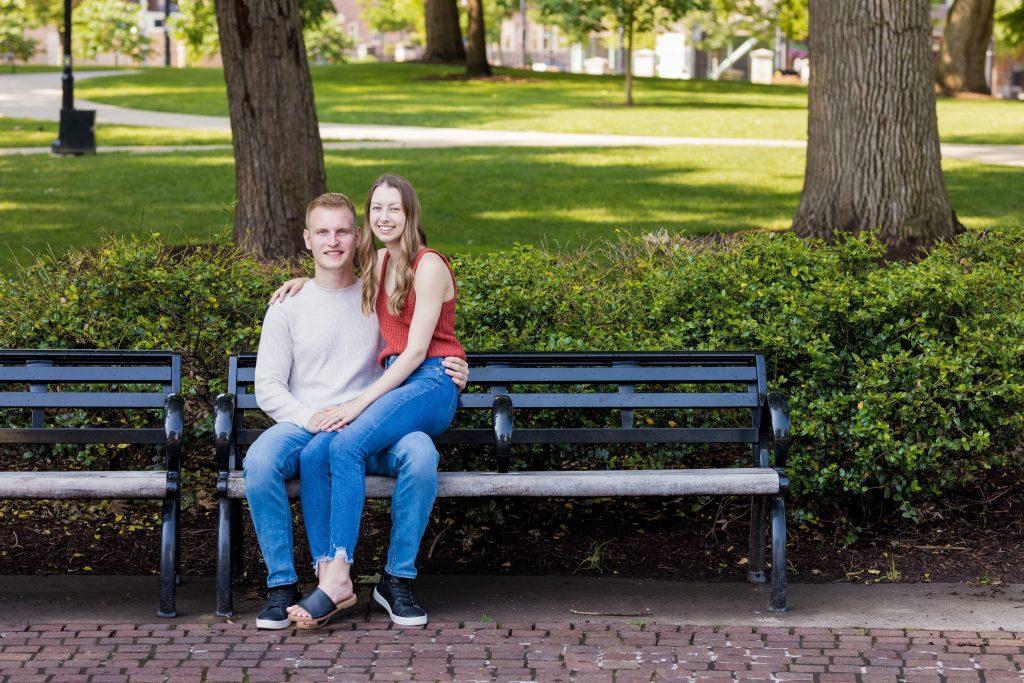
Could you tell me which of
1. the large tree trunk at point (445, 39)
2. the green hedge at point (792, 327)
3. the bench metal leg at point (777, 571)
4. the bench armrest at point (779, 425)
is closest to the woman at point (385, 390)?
the green hedge at point (792, 327)

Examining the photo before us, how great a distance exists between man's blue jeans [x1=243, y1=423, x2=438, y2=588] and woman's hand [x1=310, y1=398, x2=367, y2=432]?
103 millimetres

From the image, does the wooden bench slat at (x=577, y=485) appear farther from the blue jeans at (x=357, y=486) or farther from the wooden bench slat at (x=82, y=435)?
the wooden bench slat at (x=82, y=435)

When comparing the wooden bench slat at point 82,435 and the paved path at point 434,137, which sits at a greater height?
the paved path at point 434,137

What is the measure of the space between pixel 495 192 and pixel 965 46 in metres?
24.3

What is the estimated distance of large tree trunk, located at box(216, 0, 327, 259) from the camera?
953cm

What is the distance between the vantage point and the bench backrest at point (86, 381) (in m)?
4.86

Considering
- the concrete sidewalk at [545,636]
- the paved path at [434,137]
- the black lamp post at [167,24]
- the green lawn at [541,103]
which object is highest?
the black lamp post at [167,24]

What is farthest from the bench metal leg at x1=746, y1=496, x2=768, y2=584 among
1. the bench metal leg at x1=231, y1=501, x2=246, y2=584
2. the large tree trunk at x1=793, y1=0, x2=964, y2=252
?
the large tree trunk at x1=793, y1=0, x2=964, y2=252

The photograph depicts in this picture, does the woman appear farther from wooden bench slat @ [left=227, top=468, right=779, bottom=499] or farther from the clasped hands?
wooden bench slat @ [left=227, top=468, right=779, bottom=499]

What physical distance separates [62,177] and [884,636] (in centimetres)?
1342

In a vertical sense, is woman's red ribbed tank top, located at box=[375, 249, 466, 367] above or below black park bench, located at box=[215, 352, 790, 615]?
above

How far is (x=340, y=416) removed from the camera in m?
4.61

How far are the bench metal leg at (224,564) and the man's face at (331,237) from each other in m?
0.91

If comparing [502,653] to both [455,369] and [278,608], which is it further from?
[455,369]
